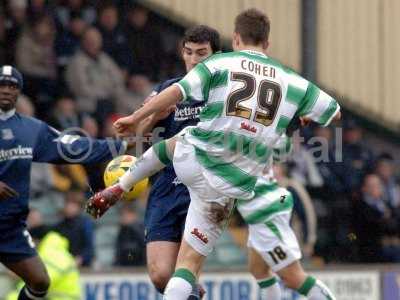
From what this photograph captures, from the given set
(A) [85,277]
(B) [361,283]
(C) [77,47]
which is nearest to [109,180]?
(A) [85,277]

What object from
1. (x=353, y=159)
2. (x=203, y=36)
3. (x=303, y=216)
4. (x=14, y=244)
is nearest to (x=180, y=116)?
(x=203, y=36)

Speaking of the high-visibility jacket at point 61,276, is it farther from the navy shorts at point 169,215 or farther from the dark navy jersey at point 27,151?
the navy shorts at point 169,215

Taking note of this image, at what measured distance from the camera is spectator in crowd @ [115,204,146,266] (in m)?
14.6

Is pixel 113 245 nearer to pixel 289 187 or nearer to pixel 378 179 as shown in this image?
pixel 289 187

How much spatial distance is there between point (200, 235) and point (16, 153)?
222 centimetres

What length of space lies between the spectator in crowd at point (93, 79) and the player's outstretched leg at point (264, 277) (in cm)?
430

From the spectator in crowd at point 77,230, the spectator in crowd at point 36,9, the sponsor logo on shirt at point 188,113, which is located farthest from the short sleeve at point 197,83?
the spectator in crowd at point 36,9

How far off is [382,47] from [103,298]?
5907mm

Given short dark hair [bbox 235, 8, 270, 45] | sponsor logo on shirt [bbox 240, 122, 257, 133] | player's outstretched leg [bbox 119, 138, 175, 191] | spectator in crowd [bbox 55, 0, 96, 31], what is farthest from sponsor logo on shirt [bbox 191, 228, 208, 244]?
spectator in crowd [bbox 55, 0, 96, 31]

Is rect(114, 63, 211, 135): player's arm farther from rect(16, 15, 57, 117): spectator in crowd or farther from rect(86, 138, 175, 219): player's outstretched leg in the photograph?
rect(16, 15, 57, 117): spectator in crowd

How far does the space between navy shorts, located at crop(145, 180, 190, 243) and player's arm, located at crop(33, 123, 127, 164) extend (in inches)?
33.3

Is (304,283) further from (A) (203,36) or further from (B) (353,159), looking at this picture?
(B) (353,159)

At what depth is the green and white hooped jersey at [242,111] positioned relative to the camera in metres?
8.66

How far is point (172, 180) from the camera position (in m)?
9.94
